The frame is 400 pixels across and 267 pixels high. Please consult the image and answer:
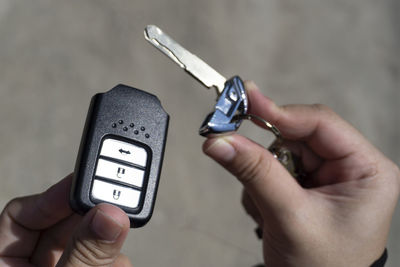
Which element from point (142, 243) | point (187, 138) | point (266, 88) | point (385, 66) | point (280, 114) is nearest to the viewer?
point (280, 114)

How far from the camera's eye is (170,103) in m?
1.86

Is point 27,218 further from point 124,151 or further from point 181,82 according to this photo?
point 181,82

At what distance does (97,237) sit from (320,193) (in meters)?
0.66

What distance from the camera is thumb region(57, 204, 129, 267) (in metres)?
0.66

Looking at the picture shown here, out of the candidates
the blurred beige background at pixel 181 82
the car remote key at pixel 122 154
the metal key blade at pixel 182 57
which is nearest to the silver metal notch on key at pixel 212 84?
the metal key blade at pixel 182 57

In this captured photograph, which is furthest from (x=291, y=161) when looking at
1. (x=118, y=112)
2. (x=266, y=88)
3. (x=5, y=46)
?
(x=5, y=46)

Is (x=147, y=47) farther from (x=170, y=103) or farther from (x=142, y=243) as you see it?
(x=142, y=243)

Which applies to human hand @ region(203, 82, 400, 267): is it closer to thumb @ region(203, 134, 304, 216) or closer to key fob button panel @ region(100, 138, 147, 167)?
thumb @ region(203, 134, 304, 216)

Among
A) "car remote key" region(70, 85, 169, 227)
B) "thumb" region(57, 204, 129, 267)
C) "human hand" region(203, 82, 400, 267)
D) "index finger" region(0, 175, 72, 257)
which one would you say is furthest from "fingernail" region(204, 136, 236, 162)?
"index finger" region(0, 175, 72, 257)

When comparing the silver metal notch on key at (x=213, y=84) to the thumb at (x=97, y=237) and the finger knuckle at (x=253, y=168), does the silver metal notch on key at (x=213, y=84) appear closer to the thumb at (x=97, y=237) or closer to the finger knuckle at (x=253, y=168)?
the finger knuckle at (x=253, y=168)

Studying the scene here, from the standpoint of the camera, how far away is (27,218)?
1.03 m

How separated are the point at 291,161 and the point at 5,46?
4.33 feet

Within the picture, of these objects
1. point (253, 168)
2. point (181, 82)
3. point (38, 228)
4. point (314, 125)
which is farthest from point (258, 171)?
point (181, 82)

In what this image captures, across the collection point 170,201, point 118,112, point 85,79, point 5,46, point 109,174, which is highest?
point 5,46
